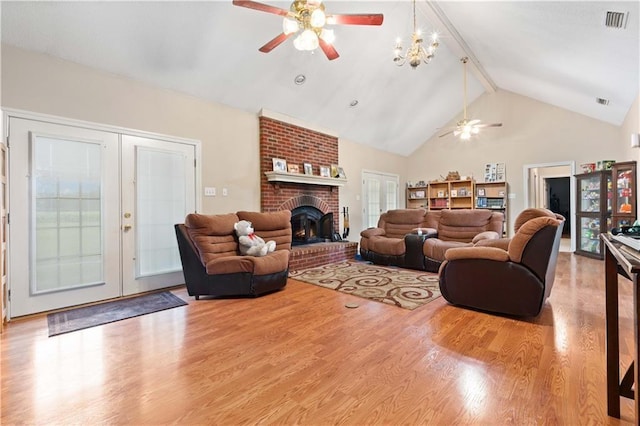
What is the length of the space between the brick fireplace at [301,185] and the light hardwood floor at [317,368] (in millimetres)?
2258

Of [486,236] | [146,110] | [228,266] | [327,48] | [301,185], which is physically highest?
[327,48]

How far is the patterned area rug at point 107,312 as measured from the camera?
2701mm

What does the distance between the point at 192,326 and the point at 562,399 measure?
8.59 feet

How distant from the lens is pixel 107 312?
3.03m

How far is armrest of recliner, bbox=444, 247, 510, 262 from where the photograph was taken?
2704mm

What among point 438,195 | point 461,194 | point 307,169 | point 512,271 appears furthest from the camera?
point 438,195

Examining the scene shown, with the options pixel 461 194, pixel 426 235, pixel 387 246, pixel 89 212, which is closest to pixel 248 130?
pixel 89 212

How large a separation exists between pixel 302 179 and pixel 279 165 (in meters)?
0.49

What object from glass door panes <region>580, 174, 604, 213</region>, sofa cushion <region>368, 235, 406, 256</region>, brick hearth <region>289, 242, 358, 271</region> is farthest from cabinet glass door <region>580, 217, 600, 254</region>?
brick hearth <region>289, 242, 358, 271</region>

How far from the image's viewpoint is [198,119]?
13.9 feet

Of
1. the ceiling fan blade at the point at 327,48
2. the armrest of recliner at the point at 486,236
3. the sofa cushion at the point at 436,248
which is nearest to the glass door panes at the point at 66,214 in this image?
the ceiling fan blade at the point at 327,48

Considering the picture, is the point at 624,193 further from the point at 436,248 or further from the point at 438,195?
the point at 438,195

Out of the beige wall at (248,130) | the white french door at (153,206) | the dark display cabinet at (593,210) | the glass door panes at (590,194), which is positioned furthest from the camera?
the glass door panes at (590,194)

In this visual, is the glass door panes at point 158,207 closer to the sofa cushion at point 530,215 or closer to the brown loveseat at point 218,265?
the brown loveseat at point 218,265
